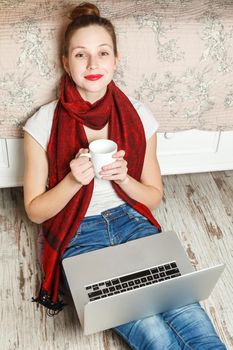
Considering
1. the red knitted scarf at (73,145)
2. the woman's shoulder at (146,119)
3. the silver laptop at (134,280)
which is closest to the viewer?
the silver laptop at (134,280)

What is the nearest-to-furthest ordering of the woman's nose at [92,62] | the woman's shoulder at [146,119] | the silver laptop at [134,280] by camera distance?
the silver laptop at [134,280] → the woman's nose at [92,62] → the woman's shoulder at [146,119]

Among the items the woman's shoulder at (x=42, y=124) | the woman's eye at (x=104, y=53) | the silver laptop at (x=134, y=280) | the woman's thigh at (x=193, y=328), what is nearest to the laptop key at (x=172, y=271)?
the silver laptop at (x=134, y=280)

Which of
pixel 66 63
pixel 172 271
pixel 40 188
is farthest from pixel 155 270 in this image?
pixel 66 63

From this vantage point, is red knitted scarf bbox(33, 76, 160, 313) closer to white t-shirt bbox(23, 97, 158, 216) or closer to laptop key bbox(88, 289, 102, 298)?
white t-shirt bbox(23, 97, 158, 216)

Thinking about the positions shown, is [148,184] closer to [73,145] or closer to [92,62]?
[73,145]

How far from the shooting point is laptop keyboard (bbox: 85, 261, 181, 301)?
52.6 inches

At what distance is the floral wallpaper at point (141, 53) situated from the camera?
1.50m

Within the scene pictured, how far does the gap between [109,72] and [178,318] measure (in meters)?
0.72

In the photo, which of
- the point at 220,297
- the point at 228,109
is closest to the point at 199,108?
the point at 228,109

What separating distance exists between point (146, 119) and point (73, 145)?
0.86ft

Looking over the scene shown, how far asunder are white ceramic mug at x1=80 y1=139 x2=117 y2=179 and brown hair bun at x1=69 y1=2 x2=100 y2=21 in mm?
390

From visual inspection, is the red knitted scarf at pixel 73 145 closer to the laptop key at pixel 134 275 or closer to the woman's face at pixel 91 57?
the woman's face at pixel 91 57

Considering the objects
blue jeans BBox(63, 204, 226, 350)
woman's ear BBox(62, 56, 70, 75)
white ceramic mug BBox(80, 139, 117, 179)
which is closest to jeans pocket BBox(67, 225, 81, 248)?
blue jeans BBox(63, 204, 226, 350)

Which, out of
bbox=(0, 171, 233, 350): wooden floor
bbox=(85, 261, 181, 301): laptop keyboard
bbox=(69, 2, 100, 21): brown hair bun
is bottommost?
bbox=(0, 171, 233, 350): wooden floor
